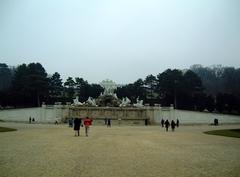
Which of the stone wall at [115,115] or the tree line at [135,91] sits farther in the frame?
the tree line at [135,91]

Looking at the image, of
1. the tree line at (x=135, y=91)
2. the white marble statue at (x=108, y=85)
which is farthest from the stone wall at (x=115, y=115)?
the white marble statue at (x=108, y=85)

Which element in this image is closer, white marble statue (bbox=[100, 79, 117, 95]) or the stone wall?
the stone wall

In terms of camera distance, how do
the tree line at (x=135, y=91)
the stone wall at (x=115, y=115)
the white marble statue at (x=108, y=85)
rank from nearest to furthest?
the stone wall at (x=115, y=115)
the tree line at (x=135, y=91)
the white marble statue at (x=108, y=85)

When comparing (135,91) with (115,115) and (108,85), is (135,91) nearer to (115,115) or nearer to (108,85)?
(108,85)

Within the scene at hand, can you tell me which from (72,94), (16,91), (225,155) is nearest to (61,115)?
(16,91)

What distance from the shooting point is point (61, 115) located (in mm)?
59844

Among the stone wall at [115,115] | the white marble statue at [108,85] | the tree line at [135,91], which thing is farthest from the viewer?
the white marble statue at [108,85]

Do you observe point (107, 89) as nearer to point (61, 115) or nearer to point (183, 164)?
point (61, 115)

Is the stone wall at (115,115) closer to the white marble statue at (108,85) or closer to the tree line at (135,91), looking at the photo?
the tree line at (135,91)

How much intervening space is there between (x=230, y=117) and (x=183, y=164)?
5046 centimetres

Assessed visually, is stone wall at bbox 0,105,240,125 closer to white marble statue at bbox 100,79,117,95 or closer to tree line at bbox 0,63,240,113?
tree line at bbox 0,63,240,113

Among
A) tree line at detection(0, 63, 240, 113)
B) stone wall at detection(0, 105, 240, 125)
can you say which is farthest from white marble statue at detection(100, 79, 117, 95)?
stone wall at detection(0, 105, 240, 125)

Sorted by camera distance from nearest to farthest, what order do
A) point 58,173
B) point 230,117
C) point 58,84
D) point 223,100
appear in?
1. point 58,173
2. point 230,117
3. point 223,100
4. point 58,84

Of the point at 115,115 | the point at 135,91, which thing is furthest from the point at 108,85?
the point at 115,115
